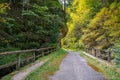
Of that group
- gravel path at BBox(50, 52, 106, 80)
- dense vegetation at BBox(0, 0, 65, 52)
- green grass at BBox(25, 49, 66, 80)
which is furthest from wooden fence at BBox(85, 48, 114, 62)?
dense vegetation at BBox(0, 0, 65, 52)

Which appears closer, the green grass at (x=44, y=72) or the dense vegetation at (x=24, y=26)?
the green grass at (x=44, y=72)

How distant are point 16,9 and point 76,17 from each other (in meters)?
28.9

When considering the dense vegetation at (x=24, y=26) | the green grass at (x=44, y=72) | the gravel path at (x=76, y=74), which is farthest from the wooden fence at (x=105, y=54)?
the dense vegetation at (x=24, y=26)

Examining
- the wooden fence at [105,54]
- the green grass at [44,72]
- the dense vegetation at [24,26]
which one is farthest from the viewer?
the dense vegetation at [24,26]

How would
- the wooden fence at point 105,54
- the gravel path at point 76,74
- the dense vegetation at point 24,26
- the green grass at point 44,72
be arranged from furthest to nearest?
the dense vegetation at point 24,26
the wooden fence at point 105,54
the gravel path at point 76,74
the green grass at point 44,72

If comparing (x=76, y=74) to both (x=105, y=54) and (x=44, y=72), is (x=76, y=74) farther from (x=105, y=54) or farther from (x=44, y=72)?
(x=105, y=54)

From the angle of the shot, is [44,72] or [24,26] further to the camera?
[24,26]

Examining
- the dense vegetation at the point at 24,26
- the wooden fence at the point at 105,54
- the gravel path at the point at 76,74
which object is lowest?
the gravel path at the point at 76,74

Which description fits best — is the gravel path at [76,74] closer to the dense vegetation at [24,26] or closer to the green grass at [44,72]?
the green grass at [44,72]

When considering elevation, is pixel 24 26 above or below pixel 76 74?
above

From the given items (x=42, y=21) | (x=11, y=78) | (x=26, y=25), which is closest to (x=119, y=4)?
(x=42, y=21)

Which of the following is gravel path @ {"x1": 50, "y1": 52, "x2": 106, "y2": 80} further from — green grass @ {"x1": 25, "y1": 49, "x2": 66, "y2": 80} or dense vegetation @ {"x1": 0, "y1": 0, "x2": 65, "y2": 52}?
dense vegetation @ {"x1": 0, "y1": 0, "x2": 65, "y2": 52}

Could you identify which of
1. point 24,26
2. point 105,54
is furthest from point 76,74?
point 24,26

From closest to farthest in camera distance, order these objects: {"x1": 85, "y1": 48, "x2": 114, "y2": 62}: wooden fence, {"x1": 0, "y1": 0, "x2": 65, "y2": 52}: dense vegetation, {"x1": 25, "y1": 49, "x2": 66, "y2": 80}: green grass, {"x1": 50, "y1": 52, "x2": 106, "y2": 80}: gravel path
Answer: {"x1": 25, "y1": 49, "x2": 66, "y2": 80}: green grass, {"x1": 50, "y1": 52, "x2": 106, "y2": 80}: gravel path, {"x1": 85, "y1": 48, "x2": 114, "y2": 62}: wooden fence, {"x1": 0, "y1": 0, "x2": 65, "y2": 52}: dense vegetation
